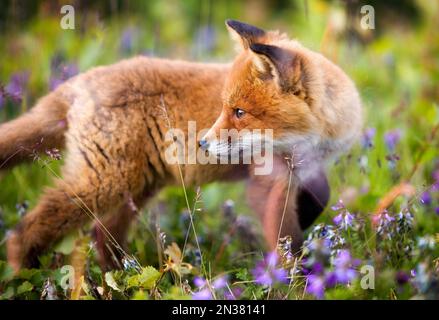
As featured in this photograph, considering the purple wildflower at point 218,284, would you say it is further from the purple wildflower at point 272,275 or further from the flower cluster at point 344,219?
the flower cluster at point 344,219

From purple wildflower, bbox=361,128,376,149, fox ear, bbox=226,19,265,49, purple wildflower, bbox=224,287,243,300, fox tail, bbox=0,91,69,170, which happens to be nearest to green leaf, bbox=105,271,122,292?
purple wildflower, bbox=224,287,243,300

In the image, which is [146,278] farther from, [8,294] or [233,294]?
[8,294]

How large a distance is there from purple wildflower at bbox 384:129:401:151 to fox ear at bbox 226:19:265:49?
4.78ft

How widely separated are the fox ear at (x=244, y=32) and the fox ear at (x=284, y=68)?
37cm

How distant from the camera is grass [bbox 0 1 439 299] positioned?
300cm

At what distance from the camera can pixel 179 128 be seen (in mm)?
4035

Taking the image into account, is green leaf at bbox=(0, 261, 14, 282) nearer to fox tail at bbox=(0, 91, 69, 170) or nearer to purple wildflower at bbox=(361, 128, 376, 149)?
fox tail at bbox=(0, 91, 69, 170)

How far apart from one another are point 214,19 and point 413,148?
198 inches

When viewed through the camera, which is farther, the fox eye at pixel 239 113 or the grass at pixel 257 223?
the fox eye at pixel 239 113

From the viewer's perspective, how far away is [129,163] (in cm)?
384

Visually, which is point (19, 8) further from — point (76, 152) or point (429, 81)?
point (429, 81)

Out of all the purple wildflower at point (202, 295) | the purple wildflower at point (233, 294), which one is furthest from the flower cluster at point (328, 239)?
the purple wildflower at point (202, 295)

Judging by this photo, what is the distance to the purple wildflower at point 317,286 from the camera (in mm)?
2729

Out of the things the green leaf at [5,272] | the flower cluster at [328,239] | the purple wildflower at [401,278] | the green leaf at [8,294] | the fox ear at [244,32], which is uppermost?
the fox ear at [244,32]
